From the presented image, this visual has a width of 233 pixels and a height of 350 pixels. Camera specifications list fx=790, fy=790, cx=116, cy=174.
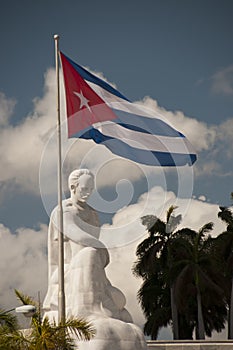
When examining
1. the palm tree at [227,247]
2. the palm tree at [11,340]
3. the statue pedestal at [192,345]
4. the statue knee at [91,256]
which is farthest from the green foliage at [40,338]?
the palm tree at [227,247]

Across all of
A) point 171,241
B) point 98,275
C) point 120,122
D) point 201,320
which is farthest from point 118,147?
point 171,241

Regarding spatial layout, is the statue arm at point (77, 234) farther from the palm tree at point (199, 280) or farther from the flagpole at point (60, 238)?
the palm tree at point (199, 280)

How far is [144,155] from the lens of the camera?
22.3 metres

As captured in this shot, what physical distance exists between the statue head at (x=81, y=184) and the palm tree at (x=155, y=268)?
25.8 m

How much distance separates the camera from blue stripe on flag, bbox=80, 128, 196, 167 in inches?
853

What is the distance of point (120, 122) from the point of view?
71.2ft

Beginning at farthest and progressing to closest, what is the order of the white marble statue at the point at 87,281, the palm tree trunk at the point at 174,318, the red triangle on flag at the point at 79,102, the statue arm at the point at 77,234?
the palm tree trunk at the point at 174,318
the statue arm at the point at 77,234
the red triangle on flag at the point at 79,102
the white marble statue at the point at 87,281

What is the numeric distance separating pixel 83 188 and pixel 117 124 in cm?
213

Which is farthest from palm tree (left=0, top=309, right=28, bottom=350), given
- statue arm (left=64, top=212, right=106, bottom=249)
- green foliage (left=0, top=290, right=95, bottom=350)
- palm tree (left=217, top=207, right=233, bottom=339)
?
palm tree (left=217, top=207, right=233, bottom=339)

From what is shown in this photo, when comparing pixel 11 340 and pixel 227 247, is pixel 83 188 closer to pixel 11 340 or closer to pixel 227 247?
pixel 11 340

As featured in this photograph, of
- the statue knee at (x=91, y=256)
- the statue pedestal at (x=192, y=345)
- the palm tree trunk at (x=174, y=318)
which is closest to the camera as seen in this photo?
the statue knee at (x=91, y=256)

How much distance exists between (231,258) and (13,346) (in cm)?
3174

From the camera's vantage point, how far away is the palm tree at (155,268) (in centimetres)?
4862

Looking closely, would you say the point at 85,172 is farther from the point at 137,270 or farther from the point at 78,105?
the point at 137,270
